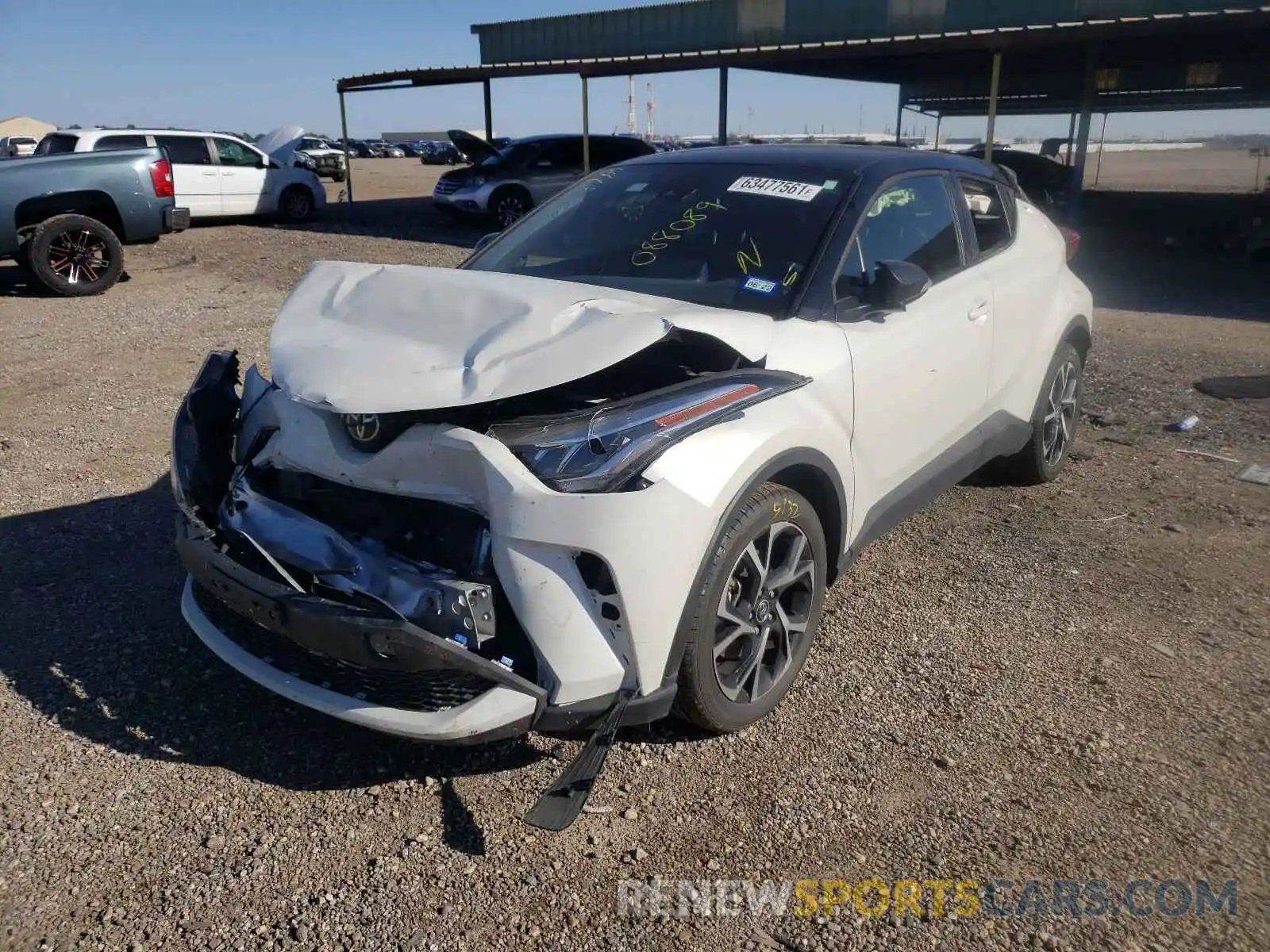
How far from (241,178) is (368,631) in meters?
16.9

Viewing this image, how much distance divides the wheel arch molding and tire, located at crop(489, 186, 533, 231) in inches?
578

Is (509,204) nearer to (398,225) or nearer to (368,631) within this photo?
(398,225)

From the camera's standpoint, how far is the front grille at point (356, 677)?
8.06ft

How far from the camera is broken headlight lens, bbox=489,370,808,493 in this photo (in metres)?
2.45

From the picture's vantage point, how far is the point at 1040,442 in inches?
195

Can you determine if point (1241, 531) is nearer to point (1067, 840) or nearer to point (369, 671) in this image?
point (1067, 840)

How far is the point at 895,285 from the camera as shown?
333cm

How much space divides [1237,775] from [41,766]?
3.49 m

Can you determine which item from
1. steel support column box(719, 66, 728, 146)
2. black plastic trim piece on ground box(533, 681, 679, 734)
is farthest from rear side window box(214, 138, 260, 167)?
black plastic trim piece on ground box(533, 681, 679, 734)

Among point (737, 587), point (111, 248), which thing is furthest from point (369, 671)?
point (111, 248)

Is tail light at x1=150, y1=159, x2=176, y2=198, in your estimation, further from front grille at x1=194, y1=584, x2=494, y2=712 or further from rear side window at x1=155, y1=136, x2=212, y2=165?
front grille at x1=194, y1=584, x2=494, y2=712

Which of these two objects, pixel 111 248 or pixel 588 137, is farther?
pixel 588 137

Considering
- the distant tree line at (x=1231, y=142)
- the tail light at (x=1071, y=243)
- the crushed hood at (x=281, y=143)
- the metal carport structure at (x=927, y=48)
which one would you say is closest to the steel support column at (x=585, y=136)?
the metal carport structure at (x=927, y=48)

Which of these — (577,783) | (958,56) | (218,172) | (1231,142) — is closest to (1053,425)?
(577,783)
